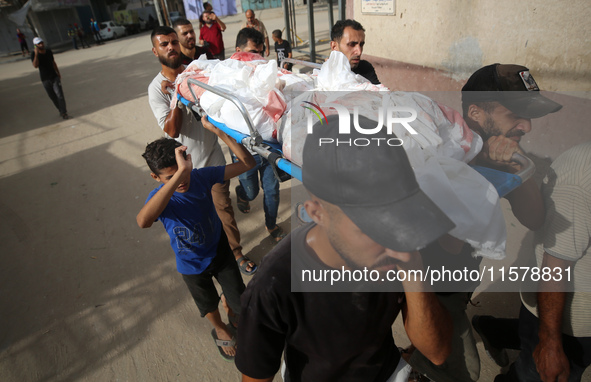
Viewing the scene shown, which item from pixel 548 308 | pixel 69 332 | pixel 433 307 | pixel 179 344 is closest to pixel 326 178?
pixel 433 307

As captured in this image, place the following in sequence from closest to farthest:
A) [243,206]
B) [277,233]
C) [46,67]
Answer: [277,233] → [243,206] → [46,67]

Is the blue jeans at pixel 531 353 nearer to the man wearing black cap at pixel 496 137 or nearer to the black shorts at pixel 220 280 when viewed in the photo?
the man wearing black cap at pixel 496 137

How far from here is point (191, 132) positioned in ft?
8.45

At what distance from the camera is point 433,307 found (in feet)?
3.03

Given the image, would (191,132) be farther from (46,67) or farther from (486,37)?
(46,67)

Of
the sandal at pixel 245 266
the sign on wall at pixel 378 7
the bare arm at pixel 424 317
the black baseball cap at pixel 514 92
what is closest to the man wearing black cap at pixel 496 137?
the black baseball cap at pixel 514 92

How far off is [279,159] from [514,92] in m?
1.05

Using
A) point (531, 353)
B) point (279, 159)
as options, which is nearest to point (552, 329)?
point (531, 353)

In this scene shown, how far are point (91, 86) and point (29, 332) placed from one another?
986cm

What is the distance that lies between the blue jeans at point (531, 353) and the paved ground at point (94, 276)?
54cm

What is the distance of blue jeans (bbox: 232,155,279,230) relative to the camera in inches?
113

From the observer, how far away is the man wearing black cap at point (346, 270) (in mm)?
804

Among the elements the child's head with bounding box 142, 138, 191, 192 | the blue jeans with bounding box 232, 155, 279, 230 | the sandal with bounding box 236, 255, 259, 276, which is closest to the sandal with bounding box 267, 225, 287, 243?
the blue jeans with bounding box 232, 155, 279, 230

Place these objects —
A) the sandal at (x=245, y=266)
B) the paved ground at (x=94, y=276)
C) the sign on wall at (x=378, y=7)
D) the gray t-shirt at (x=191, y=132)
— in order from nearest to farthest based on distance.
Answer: the paved ground at (x=94, y=276) → the gray t-shirt at (x=191, y=132) → the sandal at (x=245, y=266) → the sign on wall at (x=378, y=7)
